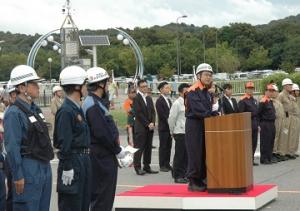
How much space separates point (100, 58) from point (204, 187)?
69158 millimetres

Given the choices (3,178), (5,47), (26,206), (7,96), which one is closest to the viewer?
(26,206)

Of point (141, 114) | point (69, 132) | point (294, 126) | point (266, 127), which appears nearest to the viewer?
point (69, 132)

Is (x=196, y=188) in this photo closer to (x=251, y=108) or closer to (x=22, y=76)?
(x=22, y=76)

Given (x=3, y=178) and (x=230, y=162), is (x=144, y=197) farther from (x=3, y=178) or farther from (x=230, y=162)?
(x=3, y=178)

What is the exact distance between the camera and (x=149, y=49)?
80.1 metres

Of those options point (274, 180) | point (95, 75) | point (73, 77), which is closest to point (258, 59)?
point (274, 180)

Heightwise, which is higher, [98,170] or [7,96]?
[7,96]

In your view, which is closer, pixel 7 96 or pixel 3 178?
pixel 3 178

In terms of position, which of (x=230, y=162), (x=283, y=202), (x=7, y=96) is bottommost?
(x=283, y=202)

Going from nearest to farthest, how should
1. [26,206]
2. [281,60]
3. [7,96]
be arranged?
[26,206] → [7,96] → [281,60]

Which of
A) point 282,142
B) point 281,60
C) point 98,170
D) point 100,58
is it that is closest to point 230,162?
point 98,170

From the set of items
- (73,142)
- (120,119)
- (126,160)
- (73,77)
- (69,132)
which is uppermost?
(73,77)

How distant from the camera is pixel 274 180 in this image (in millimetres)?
13141

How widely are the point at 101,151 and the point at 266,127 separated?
28.3 ft
